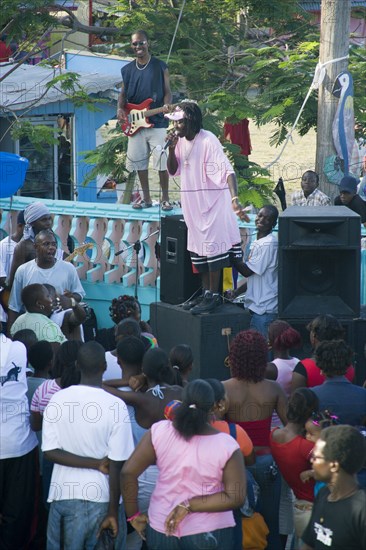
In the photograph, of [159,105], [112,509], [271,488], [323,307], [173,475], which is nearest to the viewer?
[173,475]

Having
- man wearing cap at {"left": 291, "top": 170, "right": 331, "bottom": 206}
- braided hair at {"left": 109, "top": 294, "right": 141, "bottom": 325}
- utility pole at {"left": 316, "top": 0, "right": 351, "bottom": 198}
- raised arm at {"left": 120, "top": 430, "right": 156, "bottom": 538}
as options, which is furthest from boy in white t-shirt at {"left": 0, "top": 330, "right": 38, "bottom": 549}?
utility pole at {"left": 316, "top": 0, "right": 351, "bottom": 198}

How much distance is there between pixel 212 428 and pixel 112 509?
724 mm

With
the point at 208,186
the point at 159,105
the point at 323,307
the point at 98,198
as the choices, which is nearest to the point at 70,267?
the point at 208,186

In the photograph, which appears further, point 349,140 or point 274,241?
point 349,140

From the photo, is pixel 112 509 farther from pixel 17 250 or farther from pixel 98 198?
pixel 98 198

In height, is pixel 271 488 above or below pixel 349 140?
below

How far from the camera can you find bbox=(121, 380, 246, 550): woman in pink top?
487 centimetres

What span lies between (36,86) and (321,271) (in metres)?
6.27

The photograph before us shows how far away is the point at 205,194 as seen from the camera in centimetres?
807

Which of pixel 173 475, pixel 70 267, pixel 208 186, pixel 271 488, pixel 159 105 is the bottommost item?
pixel 271 488

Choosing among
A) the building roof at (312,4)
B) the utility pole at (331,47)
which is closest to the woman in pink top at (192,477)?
the utility pole at (331,47)

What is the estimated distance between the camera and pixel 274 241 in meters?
8.52

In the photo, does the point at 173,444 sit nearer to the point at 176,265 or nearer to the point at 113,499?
the point at 113,499

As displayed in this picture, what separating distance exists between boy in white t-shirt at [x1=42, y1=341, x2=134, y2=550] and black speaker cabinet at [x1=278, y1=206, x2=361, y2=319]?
2.89m
